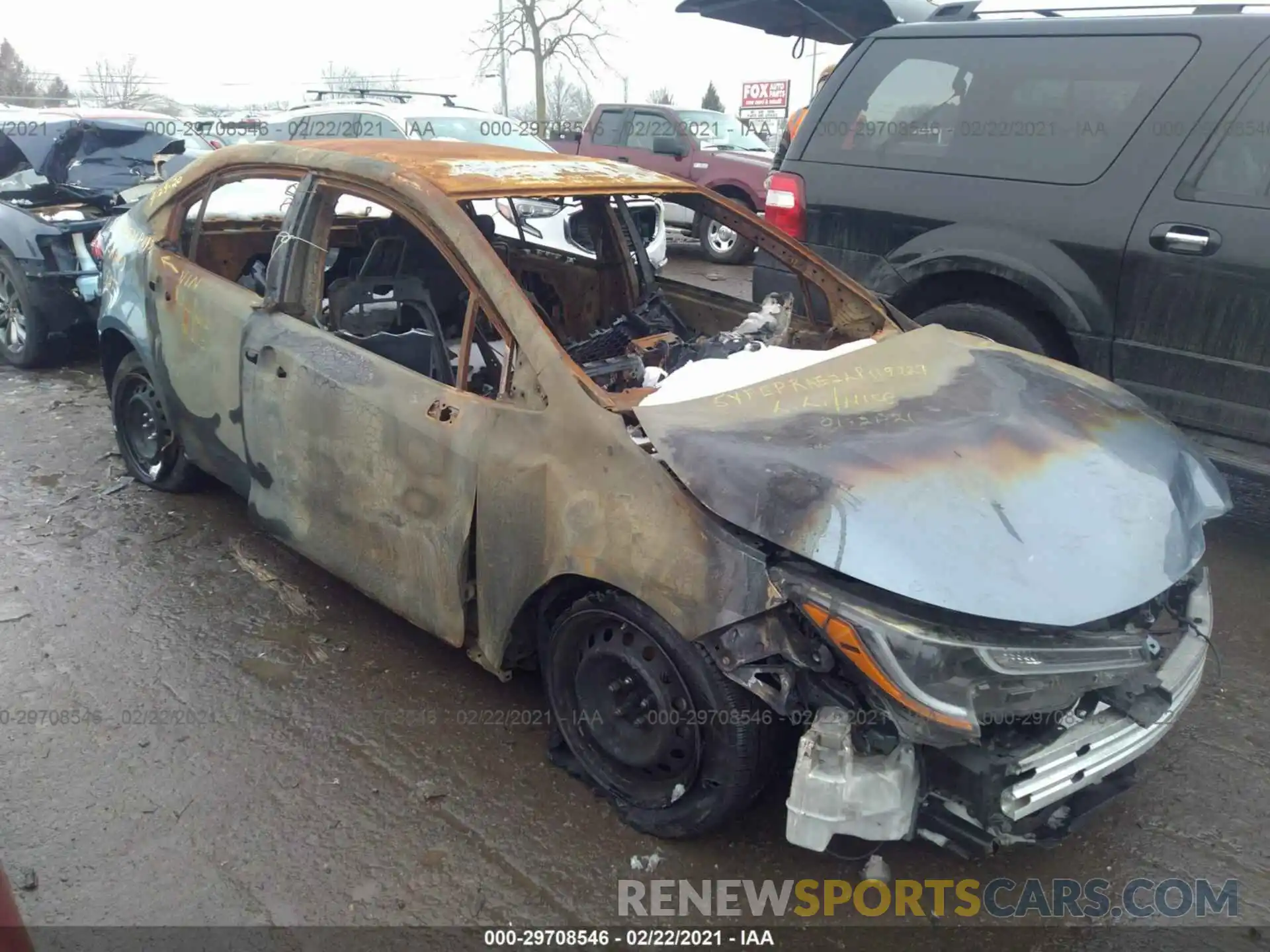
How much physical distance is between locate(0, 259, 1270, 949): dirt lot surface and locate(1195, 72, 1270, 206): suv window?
62.5 inches

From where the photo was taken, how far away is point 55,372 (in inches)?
256

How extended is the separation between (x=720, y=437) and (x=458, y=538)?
867 millimetres

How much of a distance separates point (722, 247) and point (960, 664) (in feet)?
31.4

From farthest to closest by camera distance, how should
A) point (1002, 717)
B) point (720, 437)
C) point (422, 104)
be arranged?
point (422, 104)
point (720, 437)
point (1002, 717)

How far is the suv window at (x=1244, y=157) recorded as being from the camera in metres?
3.70

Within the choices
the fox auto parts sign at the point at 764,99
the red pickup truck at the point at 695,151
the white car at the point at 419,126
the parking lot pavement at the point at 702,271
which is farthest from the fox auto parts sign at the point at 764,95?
the white car at the point at 419,126

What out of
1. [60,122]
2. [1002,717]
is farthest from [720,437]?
[60,122]

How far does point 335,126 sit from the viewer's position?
9703mm

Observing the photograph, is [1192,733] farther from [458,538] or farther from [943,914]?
[458,538]

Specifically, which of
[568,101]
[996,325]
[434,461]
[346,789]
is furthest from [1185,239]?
[568,101]

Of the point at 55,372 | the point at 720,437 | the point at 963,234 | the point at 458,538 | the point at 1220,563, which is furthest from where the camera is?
the point at 55,372

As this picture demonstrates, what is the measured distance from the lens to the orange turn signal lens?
1.96m

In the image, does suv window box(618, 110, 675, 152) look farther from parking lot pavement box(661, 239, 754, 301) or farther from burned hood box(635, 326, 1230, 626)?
burned hood box(635, 326, 1230, 626)

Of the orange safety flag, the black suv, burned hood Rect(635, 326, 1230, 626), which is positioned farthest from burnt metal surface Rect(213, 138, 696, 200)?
the orange safety flag
